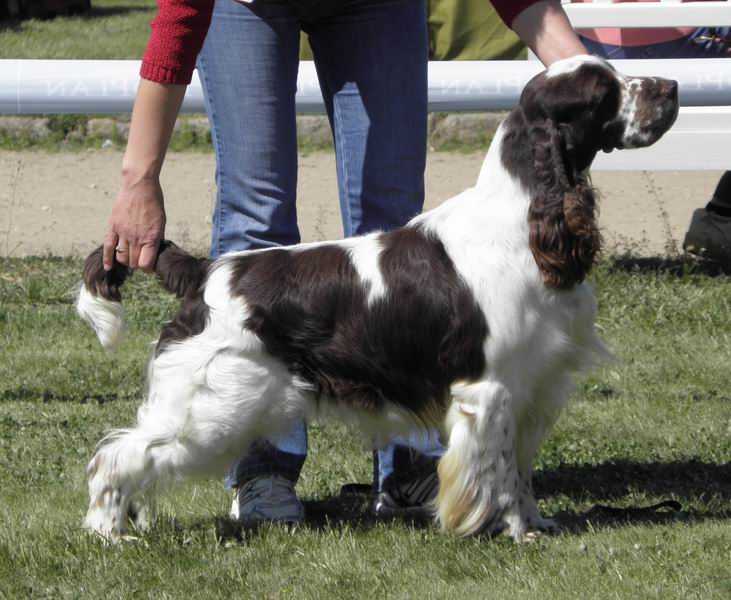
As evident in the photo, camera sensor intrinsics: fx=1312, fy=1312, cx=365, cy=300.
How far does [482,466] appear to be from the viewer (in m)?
3.80

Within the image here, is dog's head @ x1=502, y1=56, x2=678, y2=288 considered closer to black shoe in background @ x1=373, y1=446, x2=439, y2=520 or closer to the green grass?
the green grass

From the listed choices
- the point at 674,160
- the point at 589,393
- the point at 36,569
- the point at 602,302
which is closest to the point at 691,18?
the point at 674,160

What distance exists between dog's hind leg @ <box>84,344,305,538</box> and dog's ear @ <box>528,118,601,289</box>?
815 mm

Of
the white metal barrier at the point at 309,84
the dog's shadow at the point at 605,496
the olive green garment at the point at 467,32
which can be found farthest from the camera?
the olive green garment at the point at 467,32

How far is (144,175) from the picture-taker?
370 cm

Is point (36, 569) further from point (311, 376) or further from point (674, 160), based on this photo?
point (674, 160)

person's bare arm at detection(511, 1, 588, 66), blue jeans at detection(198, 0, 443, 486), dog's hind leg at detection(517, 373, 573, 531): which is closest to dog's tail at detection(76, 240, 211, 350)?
blue jeans at detection(198, 0, 443, 486)

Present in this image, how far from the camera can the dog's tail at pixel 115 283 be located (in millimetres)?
3795

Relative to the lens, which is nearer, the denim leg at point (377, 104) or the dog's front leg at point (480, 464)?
the dog's front leg at point (480, 464)

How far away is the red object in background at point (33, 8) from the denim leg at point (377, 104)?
13766mm

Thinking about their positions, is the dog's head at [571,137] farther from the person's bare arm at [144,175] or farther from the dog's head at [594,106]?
the person's bare arm at [144,175]

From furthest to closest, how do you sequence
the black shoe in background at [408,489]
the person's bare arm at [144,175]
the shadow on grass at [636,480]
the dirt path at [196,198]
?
the dirt path at [196,198], the shadow on grass at [636,480], the black shoe in background at [408,489], the person's bare arm at [144,175]

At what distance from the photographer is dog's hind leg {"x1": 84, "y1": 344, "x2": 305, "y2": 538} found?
371cm

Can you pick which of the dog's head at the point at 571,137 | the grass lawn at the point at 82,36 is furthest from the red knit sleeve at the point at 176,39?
the grass lawn at the point at 82,36
